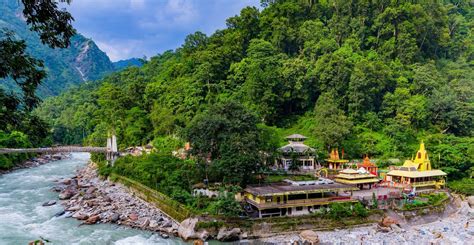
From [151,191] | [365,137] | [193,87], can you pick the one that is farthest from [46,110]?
[365,137]

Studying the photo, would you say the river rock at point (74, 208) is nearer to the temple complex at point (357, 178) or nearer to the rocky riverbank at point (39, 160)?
the rocky riverbank at point (39, 160)

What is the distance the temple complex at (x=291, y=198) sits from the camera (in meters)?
24.3

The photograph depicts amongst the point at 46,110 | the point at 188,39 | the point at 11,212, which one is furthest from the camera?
the point at 46,110

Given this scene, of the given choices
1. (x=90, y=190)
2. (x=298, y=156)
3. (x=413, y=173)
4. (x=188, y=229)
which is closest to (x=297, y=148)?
(x=298, y=156)

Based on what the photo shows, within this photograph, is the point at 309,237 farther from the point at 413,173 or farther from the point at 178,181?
the point at 413,173

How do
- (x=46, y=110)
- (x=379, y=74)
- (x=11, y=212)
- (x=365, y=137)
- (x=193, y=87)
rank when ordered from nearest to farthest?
1. (x=11, y=212)
2. (x=365, y=137)
3. (x=379, y=74)
4. (x=193, y=87)
5. (x=46, y=110)

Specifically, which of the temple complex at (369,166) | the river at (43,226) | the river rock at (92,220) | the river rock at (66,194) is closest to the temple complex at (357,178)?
the temple complex at (369,166)

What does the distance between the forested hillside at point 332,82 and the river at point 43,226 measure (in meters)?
14.8

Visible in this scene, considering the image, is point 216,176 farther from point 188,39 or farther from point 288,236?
point 188,39

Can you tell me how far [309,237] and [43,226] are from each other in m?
18.4

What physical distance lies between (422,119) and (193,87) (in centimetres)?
2887

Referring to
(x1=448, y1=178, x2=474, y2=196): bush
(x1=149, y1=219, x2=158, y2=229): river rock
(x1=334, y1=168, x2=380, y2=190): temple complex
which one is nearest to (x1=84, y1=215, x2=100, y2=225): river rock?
(x1=149, y1=219, x2=158, y2=229): river rock

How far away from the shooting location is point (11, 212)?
27.8 meters

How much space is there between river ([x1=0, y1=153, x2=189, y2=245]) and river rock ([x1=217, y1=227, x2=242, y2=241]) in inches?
106
